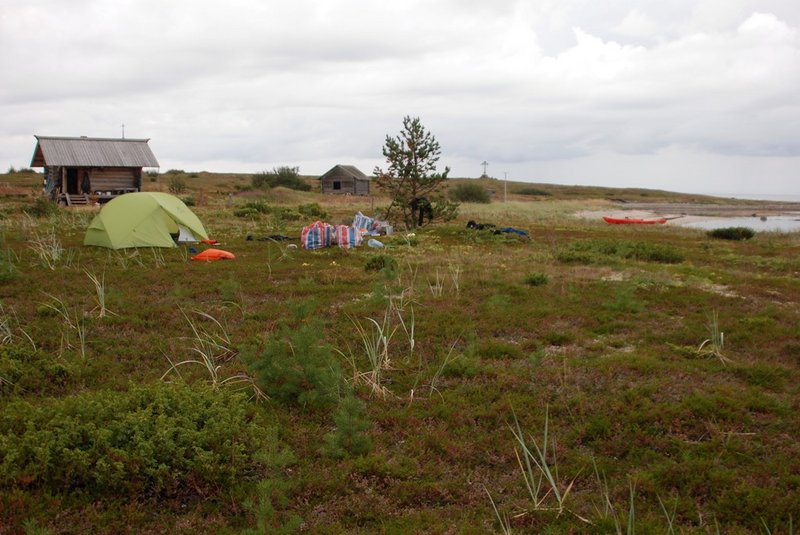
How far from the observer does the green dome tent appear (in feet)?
47.7

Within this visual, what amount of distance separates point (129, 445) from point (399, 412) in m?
2.18

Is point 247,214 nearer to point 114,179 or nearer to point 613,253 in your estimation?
point 114,179

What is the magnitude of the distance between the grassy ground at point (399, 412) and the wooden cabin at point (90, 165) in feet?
71.9

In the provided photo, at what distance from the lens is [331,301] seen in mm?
9570

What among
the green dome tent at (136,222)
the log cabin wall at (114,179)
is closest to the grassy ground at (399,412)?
the green dome tent at (136,222)

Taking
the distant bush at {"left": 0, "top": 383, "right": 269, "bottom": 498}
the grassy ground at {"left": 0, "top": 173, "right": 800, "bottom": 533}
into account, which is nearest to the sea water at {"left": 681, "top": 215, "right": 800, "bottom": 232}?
the grassy ground at {"left": 0, "top": 173, "right": 800, "bottom": 533}

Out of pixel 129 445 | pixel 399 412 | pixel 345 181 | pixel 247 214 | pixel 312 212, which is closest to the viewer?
pixel 129 445

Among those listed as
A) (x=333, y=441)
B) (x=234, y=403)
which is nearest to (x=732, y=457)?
(x=333, y=441)

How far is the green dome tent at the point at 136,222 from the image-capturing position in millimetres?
14531

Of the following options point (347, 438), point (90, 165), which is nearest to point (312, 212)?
point (90, 165)

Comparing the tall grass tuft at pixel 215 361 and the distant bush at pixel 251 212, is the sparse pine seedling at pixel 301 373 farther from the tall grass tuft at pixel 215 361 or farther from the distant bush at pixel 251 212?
the distant bush at pixel 251 212

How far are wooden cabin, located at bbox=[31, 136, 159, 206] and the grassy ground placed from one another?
21.9m

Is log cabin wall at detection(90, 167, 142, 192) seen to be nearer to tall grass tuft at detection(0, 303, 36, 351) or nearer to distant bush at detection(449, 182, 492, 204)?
tall grass tuft at detection(0, 303, 36, 351)

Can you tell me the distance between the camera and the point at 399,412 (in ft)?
17.9
